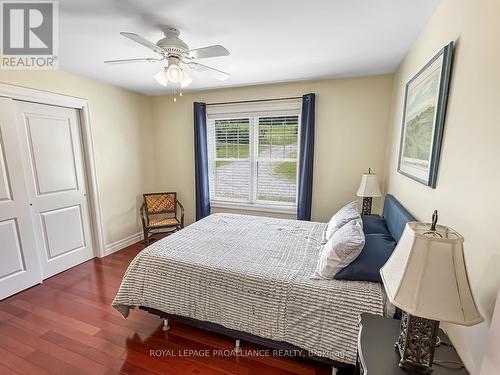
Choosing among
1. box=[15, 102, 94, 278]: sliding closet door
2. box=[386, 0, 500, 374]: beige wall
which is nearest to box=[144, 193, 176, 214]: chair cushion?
box=[15, 102, 94, 278]: sliding closet door

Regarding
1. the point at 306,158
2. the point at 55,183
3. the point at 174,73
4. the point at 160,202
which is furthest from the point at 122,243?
the point at 306,158

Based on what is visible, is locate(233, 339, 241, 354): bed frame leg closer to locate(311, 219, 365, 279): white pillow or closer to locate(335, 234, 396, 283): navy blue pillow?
locate(311, 219, 365, 279): white pillow

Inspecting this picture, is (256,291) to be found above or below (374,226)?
below

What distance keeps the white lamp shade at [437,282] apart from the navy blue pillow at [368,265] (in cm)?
75

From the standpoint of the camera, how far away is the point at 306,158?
130 inches

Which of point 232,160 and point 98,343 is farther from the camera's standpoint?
point 232,160

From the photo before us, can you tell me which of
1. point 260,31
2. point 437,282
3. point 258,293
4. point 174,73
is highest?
point 260,31

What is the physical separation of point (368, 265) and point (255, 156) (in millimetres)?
2531

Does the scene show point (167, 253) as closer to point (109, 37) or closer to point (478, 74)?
point (109, 37)

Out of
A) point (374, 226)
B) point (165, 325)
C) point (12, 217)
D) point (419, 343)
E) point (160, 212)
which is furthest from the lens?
point (160, 212)

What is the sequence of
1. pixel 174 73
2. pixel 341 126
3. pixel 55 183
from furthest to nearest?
pixel 341 126 → pixel 55 183 → pixel 174 73

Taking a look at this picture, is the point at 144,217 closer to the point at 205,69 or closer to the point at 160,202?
the point at 160,202

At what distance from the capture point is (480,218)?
3.25 feet

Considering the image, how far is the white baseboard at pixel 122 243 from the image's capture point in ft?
11.7
